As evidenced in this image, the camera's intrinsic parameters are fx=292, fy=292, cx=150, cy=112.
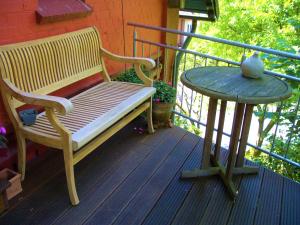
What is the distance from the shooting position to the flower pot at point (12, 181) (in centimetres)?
205

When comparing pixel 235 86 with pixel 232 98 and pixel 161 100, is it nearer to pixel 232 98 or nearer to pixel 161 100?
pixel 232 98

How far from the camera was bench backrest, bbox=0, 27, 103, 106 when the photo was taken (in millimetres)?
2086

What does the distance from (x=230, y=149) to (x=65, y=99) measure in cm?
124

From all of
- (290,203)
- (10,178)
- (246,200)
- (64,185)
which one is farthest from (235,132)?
(10,178)

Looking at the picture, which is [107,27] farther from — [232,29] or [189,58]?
[189,58]

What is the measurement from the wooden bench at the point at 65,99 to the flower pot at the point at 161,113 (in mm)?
151

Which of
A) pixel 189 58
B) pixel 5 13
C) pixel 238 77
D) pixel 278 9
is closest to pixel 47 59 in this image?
pixel 5 13

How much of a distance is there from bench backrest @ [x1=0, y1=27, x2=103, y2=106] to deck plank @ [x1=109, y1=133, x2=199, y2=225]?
3.59 ft

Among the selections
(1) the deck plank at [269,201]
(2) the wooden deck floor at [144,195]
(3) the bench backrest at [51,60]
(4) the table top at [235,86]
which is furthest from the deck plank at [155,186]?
(3) the bench backrest at [51,60]

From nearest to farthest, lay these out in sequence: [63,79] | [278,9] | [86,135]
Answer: [86,135] → [63,79] → [278,9]

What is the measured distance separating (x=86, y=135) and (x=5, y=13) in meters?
1.07

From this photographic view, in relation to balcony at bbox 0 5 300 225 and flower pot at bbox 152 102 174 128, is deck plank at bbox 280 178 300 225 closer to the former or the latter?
balcony at bbox 0 5 300 225

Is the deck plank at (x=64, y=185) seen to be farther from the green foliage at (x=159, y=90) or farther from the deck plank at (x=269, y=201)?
the deck plank at (x=269, y=201)

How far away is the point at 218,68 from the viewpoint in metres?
2.39
